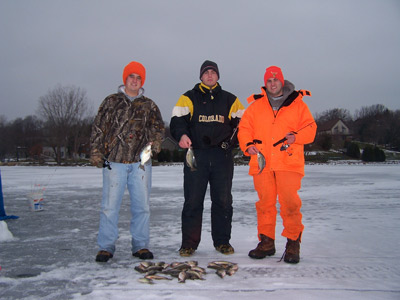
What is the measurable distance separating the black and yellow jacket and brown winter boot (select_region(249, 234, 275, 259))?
3.94 ft

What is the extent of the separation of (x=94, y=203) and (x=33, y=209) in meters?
1.51

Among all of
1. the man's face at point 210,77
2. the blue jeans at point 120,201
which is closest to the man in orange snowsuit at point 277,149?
the man's face at point 210,77

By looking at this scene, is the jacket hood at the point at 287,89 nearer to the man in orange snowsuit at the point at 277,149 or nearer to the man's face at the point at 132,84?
the man in orange snowsuit at the point at 277,149

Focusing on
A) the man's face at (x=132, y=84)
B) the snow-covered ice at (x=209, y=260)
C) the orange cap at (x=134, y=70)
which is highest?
the orange cap at (x=134, y=70)

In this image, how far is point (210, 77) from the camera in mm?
4176

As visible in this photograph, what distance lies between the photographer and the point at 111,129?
397 cm

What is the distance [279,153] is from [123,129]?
5.80 feet

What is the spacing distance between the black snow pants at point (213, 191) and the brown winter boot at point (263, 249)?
418 mm

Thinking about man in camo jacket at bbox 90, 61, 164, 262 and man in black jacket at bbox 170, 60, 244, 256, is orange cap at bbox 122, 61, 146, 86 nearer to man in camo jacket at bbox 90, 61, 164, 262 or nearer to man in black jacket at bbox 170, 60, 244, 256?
man in camo jacket at bbox 90, 61, 164, 262

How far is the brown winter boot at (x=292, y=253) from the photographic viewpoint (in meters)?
3.48

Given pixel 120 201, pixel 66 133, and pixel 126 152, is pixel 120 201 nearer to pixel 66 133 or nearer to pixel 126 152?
pixel 126 152

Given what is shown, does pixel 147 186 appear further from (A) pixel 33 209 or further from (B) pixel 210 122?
(A) pixel 33 209

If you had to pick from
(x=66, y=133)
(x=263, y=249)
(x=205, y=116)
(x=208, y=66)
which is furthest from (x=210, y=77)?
(x=66, y=133)

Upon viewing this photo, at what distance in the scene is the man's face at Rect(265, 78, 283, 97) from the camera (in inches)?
152
